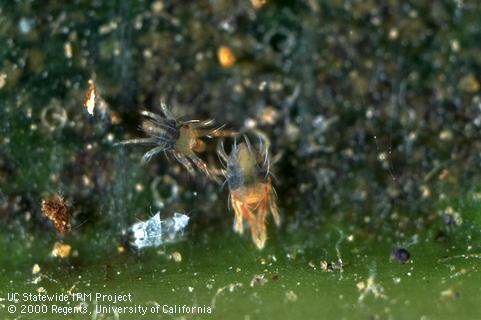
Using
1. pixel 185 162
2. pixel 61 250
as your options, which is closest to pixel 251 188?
pixel 185 162

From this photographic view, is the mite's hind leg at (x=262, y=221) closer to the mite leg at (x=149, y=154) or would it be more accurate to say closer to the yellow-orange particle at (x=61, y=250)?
the mite leg at (x=149, y=154)

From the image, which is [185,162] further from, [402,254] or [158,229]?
[402,254]

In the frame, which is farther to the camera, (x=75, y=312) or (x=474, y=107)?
(x=75, y=312)

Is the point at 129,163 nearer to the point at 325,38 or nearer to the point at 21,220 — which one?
the point at 21,220

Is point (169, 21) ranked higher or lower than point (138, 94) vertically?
higher

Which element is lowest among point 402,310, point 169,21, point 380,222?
point 402,310

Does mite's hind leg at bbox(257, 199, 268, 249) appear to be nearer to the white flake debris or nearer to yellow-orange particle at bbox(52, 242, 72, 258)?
the white flake debris

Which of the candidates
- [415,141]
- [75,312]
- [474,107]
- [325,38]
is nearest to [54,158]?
[75,312]

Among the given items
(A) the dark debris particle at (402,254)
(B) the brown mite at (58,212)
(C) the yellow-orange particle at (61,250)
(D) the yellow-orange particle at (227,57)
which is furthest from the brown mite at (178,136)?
(A) the dark debris particle at (402,254)
